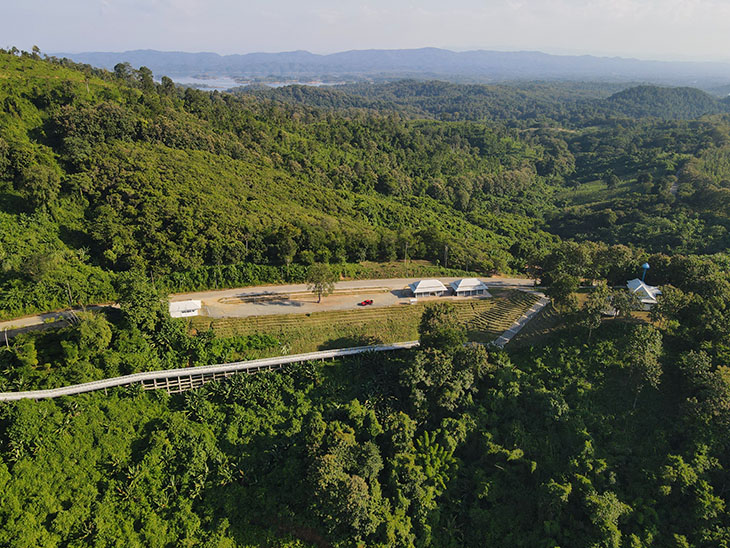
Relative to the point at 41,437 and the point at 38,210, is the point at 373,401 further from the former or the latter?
the point at 38,210

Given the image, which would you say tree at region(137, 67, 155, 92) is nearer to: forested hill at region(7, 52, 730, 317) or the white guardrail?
forested hill at region(7, 52, 730, 317)

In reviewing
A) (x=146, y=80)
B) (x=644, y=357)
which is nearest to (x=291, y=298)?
(x=644, y=357)

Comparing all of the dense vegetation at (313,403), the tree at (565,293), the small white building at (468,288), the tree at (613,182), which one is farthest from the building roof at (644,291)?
the tree at (613,182)

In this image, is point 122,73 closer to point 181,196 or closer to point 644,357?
point 181,196

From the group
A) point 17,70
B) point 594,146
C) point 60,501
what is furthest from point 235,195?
point 594,146

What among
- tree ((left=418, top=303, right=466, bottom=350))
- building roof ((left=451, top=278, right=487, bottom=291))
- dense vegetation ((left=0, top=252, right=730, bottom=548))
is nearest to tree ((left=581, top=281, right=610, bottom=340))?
dense vegetation ((left=0, top=252, right=730, bottom=548))
